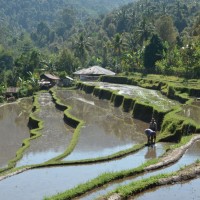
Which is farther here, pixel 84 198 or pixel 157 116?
pixel 157 116

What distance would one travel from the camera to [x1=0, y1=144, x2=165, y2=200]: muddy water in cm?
1838

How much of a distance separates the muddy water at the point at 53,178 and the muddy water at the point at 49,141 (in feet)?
12.9

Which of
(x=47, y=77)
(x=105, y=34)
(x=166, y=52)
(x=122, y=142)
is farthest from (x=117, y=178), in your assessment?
(x=105, y=34)

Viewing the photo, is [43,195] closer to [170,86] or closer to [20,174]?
[20,174]

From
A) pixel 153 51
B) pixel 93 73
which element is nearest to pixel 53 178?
pixel 153 51

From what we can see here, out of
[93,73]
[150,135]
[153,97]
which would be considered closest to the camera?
[150,135]

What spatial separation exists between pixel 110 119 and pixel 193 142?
51.6 ft

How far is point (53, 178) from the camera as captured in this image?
2078 centimetres

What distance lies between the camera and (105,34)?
480 feet

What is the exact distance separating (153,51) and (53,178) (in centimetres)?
5642

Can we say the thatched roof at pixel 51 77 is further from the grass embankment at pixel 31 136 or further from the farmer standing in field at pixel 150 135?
the farmer standing in field at pixel 150 135

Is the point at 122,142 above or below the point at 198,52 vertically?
below

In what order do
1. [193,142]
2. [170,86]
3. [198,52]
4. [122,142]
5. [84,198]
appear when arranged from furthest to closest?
[198,52], [170,86], [122,142], [193,142], [84,198]

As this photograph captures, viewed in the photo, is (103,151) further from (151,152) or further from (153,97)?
(153,97)
